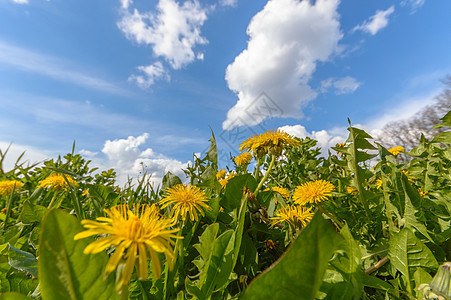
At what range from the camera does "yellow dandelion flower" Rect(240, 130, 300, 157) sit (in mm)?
1466

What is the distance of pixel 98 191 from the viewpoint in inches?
69.2

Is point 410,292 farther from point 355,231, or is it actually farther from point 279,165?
point 279,165

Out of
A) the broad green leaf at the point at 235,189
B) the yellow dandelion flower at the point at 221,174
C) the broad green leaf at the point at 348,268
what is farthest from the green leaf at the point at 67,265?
the yellow dandelion flower at the point at 221,174

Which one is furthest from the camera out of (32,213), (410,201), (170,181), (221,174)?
(221,174)

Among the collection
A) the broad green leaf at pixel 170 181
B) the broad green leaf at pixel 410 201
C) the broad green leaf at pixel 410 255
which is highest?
the broad green leaf at pixel 170 181

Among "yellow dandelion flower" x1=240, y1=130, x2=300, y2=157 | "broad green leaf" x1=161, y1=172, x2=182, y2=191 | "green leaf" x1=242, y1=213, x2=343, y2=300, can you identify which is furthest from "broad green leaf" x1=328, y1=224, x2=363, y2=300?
"broad green leaf" x1=161, y1=172, x2=182, y2=191

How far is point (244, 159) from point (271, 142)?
1025 millimetres

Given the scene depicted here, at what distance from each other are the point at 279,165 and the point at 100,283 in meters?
2.09

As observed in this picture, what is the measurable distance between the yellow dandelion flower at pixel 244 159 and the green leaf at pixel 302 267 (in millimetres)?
1949

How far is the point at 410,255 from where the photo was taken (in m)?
0.84

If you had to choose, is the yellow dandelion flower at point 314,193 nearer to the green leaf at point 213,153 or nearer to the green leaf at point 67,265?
the green leaf at point 213,153

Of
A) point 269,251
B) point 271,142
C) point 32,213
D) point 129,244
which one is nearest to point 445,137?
point 271,142

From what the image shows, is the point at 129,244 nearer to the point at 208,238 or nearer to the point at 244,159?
the point at 208,238

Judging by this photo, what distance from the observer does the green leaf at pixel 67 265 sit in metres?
0.54
